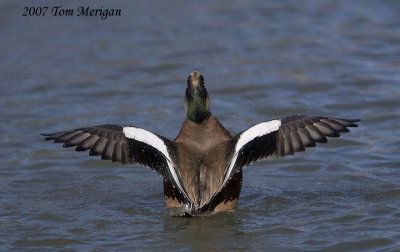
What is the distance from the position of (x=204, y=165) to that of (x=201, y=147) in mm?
203

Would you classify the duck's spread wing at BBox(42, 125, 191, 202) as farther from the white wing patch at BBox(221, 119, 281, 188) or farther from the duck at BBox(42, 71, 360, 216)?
the white wing patch at BBox(221, 119, 281, 188)

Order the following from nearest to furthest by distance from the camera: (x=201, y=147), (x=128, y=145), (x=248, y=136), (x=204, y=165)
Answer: (x=248, y=136) → (x=204, y=165) → (x=201, y=147) → (x=128, y=145)

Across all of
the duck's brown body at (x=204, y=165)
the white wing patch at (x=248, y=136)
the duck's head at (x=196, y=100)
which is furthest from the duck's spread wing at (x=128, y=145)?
the white wing patch at (x=248, y=136)

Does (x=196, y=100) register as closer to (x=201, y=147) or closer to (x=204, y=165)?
(x=201, y=147)

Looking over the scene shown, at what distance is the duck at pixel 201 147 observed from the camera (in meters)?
7.56

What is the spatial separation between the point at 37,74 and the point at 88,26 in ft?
8.11

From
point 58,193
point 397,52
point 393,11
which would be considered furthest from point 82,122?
point 393,11

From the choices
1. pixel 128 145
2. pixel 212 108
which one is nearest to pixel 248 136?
pixel 128 145

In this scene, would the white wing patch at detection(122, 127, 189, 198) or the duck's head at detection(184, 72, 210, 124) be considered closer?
the white wing patch at detection(122, 127, 189, 198)

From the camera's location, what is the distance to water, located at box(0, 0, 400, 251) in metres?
7.55

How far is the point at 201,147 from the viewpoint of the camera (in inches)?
304

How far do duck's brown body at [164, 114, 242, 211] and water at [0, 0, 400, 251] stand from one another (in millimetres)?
242

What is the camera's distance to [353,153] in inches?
390

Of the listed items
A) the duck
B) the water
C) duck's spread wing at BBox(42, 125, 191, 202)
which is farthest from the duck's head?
the water
